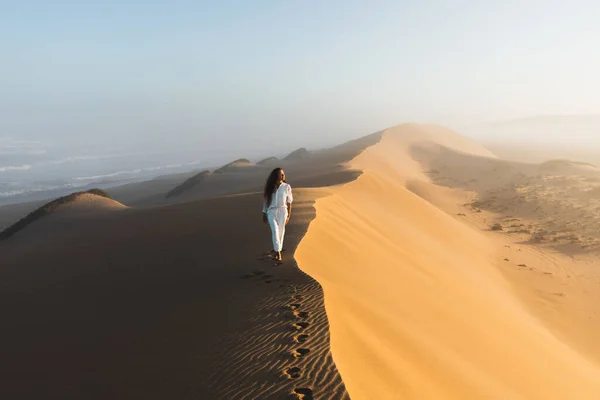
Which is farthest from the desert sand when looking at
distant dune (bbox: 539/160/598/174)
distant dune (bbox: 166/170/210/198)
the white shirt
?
distant dune (bbox: 539/160/598/174)

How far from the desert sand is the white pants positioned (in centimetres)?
37

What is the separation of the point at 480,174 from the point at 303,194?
23230 millimetres

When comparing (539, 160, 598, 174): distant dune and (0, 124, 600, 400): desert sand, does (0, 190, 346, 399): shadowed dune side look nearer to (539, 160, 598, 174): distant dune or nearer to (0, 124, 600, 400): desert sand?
(0, 124, 600, 400): desert sand

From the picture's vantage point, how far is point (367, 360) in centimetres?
407

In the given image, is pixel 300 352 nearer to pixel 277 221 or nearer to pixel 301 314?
pixel 301 314

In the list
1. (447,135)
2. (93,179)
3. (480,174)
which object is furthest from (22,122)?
(480,174)

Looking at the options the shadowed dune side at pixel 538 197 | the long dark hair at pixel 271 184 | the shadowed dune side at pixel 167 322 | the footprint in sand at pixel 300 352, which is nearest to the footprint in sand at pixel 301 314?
the shadowed dune side at pixel 167 322

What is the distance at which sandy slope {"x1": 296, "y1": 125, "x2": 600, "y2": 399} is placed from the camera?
4441 millimetres

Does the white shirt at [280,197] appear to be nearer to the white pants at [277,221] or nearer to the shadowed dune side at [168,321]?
the white pants at [277,221]

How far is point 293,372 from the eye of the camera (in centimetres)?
352

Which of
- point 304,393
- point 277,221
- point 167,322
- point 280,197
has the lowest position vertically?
point 304,393

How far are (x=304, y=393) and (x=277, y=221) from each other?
12.7 feet

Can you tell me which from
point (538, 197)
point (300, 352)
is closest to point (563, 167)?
point (538, 197)

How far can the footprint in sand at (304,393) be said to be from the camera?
3.16 metres
